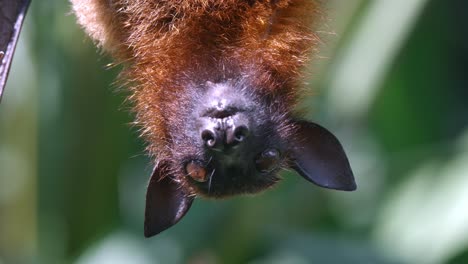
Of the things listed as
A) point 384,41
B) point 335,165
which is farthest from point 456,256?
point 335,165

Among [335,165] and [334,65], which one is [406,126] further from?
[335,165]

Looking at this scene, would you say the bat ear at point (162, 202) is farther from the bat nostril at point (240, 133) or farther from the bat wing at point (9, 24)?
the bat wing at point (9, 24)

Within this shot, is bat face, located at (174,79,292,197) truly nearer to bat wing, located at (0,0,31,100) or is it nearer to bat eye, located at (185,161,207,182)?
bat eye, located at (185,161,207,182)

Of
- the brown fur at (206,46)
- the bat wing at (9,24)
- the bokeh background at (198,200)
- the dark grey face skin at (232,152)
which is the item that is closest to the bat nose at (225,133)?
the dark grey face skin at (232,152)

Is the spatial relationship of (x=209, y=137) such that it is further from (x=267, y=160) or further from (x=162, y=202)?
(x=162, y=202)

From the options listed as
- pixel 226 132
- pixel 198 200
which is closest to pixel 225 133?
pixel 226 132

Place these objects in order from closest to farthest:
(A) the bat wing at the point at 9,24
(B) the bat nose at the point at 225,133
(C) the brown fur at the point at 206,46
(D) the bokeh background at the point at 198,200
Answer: (B) the bat nose at the point at 225,133 < (C) the brown fur at the point at 206,46 < (A) the bat wing at the point at 9,24 < (D) the bokeh background at the point at 198,200
